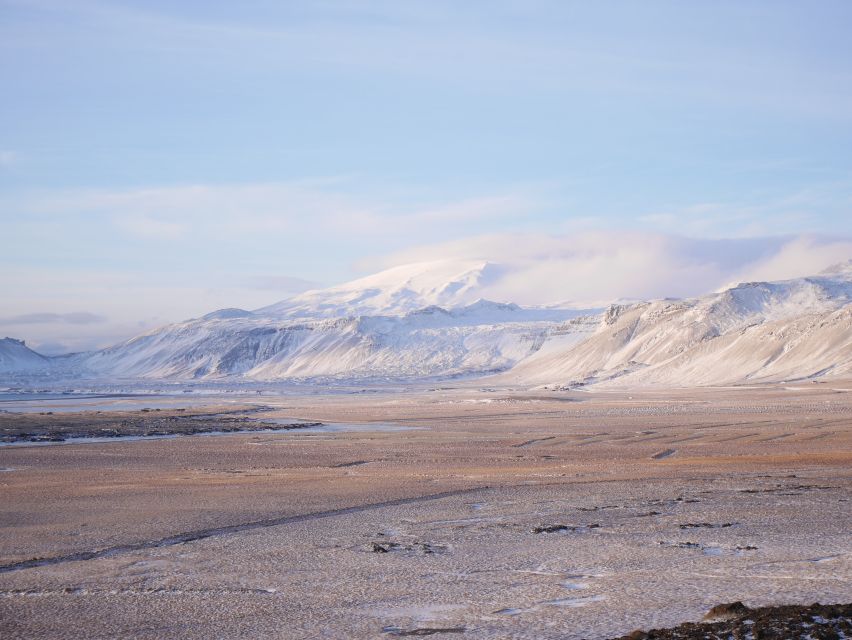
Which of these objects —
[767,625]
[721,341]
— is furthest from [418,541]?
[721,341]

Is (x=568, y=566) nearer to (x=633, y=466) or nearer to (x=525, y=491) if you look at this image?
(x=525, y=491)

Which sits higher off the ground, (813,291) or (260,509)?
(813,291)

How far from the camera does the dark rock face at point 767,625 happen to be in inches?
439

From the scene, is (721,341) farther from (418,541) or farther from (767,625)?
(767,625)

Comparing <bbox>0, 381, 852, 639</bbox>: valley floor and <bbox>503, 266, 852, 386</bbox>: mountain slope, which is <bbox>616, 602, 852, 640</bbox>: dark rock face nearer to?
<bbox>0, 381, 852, 639</bbox>: valley floor

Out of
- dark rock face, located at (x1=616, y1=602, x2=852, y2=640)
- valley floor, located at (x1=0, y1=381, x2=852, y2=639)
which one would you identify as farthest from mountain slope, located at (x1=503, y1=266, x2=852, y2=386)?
dark rock face, located at (x1=616, y1=602, x2=852, y2=640)

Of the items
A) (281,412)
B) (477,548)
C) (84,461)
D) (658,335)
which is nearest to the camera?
(477,548)

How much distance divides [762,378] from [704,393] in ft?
78.4

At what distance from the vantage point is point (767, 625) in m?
11.5

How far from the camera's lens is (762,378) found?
119812mm

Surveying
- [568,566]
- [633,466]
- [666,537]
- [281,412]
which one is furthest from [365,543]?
[281,412]

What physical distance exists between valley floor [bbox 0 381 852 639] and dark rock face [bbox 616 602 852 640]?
1.52 feet

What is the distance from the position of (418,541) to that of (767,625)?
323 inches

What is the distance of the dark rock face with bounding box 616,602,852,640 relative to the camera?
11156 mm
